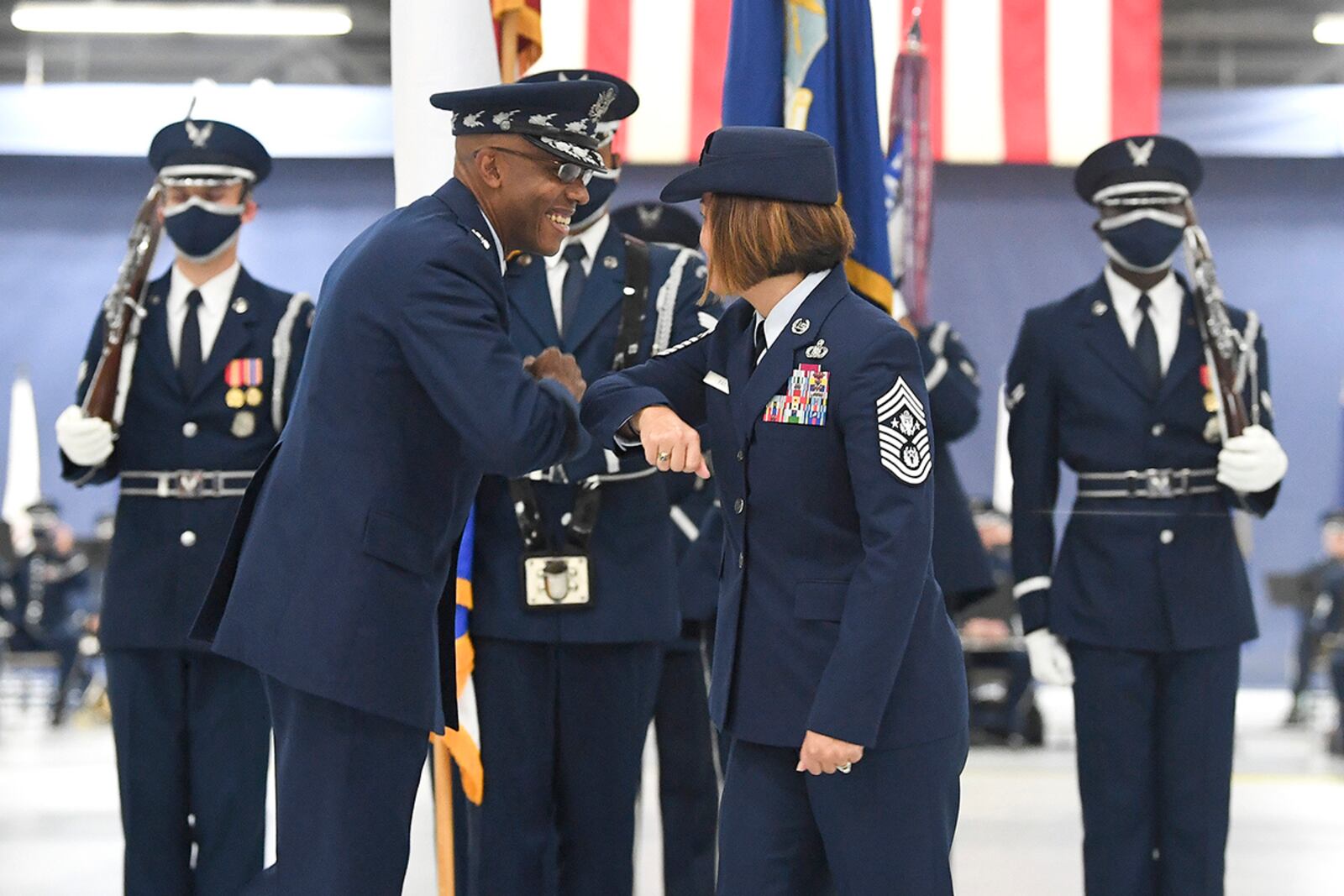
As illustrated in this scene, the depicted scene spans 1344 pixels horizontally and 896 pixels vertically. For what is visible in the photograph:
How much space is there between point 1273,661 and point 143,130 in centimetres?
542

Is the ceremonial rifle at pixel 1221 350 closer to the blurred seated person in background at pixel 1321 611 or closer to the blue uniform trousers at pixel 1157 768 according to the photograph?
the blue uniform trousers at pixel 1157 768

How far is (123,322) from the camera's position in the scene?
3.53m

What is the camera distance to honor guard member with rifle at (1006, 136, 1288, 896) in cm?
339

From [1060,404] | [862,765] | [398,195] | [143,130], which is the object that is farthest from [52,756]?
[862,765]

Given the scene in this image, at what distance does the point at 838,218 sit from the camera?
2.19 m

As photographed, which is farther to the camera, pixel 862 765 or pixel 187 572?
pixel 187 572

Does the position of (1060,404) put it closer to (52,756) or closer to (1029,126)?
(1029,126)

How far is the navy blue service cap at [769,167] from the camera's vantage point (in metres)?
2.11

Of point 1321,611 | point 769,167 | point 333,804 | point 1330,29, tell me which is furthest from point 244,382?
point 1330,29

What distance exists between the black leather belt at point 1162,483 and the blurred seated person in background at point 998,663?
515 centimetres

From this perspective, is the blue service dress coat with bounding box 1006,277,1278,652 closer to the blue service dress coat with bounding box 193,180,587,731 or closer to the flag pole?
the flag pole

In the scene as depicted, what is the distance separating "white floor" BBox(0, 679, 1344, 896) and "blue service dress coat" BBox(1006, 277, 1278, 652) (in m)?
1.24

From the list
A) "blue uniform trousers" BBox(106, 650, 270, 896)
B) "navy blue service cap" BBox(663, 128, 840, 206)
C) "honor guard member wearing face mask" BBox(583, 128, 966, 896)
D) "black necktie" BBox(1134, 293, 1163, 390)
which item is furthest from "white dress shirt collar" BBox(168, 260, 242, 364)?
"black necktie" BBox(1134, 293, 1163, 390)

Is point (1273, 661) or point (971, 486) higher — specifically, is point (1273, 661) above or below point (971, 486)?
below
